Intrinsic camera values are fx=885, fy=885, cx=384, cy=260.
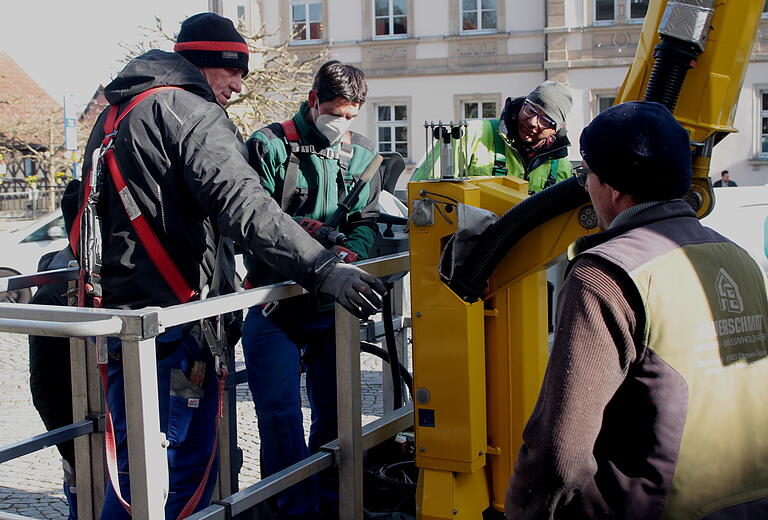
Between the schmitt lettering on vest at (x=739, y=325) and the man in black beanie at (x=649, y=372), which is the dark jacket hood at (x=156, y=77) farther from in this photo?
the schmitt lettering on vest at (x=739, y=325)

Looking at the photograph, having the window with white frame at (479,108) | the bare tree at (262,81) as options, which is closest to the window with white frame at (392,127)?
the window with white frame at (479,108)

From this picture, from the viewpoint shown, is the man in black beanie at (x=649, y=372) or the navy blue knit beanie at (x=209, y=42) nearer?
the man in black beanie at (x=649, y=372)

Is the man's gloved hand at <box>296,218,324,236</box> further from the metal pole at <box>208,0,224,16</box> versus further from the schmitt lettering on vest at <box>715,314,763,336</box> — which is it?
the metal pole at <box>208,0,224,16</box>

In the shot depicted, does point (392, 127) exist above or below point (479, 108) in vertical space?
below

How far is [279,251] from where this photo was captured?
251cm

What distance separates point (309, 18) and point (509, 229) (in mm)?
24598

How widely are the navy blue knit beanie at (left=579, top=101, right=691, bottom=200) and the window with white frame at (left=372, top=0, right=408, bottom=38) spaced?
956 inches

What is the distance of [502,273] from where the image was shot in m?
2.68

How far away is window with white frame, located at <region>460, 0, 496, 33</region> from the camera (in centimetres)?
2473

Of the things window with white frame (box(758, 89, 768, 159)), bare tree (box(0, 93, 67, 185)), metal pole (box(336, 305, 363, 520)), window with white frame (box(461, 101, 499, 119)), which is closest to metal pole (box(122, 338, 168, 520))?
metal pole (box(336, 305, 363, 520))

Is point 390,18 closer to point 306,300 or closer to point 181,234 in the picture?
point 306,300

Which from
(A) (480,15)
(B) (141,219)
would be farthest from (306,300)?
(A) (480,15)

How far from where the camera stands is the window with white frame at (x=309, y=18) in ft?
85.2

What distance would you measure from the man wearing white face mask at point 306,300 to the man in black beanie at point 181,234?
411mm
